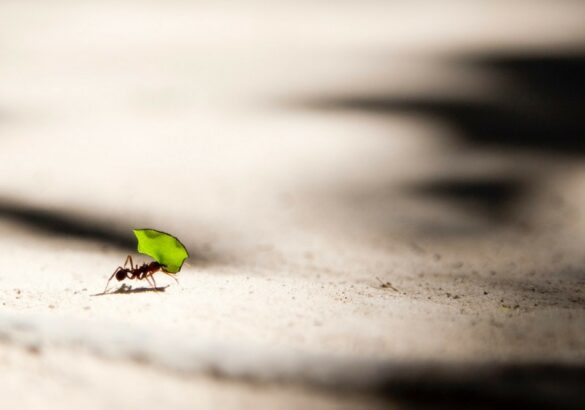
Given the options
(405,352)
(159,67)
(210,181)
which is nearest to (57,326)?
(405,352)

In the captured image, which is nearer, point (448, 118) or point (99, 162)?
point (99, 162)

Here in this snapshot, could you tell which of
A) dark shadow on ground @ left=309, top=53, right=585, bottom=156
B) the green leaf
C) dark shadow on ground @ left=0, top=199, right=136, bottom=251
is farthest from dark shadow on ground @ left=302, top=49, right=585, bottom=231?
the green leaf

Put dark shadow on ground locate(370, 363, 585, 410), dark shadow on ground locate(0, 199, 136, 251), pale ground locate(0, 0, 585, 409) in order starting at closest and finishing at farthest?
dark shadow on ground locate(370, 363, 585, 410) → pale ground locate(0, 0, 585, 409) → dark shadow on ground locate(0, 199, 136, 251)

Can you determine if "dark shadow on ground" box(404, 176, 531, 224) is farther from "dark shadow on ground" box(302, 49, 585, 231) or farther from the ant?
the ant

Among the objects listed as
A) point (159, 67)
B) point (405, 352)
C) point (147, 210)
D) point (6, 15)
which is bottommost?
point (405, 352)

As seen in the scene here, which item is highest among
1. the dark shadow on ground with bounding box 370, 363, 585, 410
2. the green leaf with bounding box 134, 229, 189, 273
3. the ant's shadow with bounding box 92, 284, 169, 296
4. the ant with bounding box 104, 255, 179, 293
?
the green leaf with bounding box 134, 229, 189, 273

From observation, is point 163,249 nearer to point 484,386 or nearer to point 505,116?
point 484,386

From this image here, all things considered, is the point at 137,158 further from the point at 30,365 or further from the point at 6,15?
the point at 6,15

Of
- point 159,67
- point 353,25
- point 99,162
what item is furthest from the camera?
point 353,25
